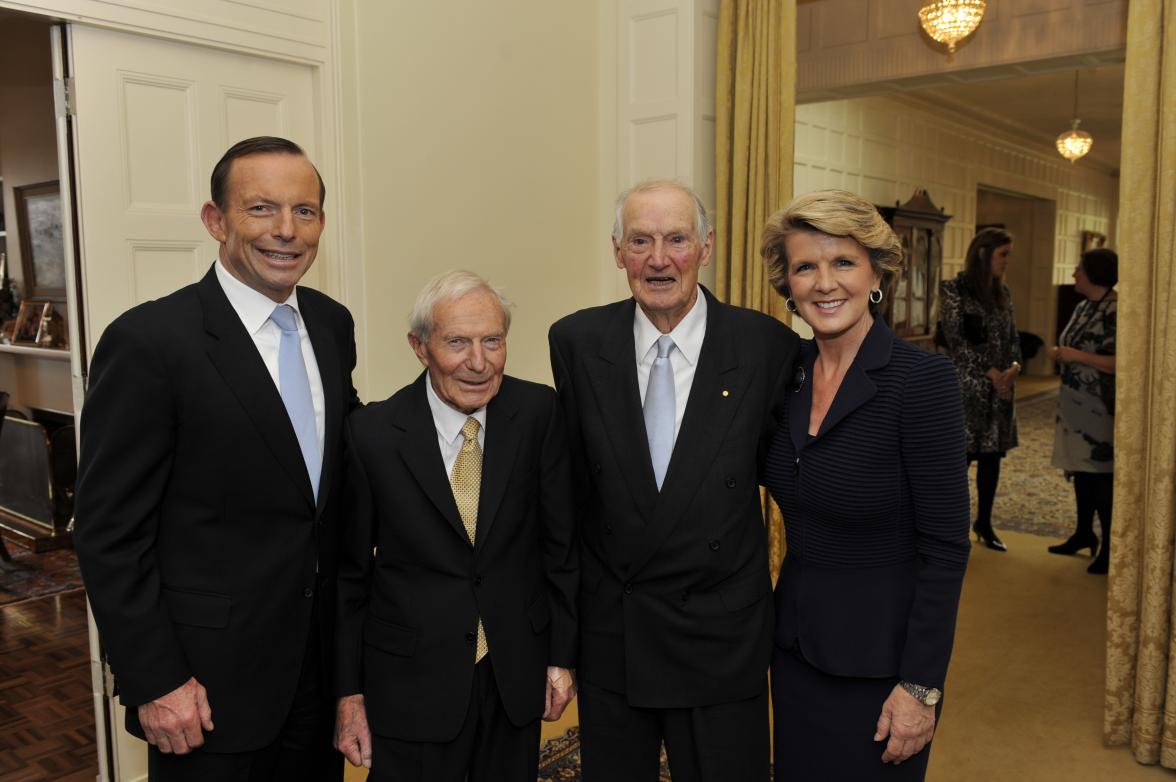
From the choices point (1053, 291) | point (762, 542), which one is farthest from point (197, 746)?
point (1053, 291)

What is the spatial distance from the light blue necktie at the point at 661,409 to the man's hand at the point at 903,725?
1.95ft

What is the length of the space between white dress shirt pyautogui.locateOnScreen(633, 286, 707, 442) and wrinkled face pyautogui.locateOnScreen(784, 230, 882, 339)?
23 cm

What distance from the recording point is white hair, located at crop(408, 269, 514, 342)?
1.72 m

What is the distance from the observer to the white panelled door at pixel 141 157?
264cm

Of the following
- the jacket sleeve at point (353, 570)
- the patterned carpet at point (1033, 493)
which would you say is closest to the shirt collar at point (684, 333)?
the jacket sleeve at point (353, 570)

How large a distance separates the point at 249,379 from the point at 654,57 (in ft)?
10.2

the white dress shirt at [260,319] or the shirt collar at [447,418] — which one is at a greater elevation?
the white dress shirt at [260,319]

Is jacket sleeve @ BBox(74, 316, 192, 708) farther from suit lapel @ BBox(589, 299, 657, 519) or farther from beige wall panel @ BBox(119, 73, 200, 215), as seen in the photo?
beige wall panel @ BBox(119, 73, 200, 215)

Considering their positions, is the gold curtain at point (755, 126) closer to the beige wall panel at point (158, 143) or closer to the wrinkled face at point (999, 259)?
the wrinkled face at point (999, 259)

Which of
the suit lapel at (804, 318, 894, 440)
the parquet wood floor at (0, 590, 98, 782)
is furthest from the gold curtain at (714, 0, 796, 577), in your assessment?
the parquet wood floor at (0, 590, 98, 782)

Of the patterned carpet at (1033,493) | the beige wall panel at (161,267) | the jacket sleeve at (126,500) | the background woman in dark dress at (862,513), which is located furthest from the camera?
the patterned carpet at (1033,493)

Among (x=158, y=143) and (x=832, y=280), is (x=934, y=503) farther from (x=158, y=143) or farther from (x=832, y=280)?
(x=158, y=143)

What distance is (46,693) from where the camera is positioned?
3.70 metres

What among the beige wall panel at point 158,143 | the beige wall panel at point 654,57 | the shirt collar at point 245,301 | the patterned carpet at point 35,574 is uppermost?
the beige wall panel at point 654,57
